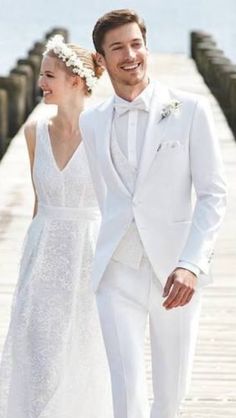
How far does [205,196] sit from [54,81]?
118 cm

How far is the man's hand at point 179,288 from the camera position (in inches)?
175

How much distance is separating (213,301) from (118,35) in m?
4.25

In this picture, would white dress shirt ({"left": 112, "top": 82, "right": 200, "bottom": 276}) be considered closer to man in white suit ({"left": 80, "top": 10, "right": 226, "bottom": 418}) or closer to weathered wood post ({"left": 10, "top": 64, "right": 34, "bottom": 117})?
man in white suit ({"left": 80, "top": 10, "right": 226, "bottom": 418})

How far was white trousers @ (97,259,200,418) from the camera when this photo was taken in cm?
470

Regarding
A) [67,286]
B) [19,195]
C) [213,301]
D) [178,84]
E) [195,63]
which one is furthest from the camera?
[195,63]

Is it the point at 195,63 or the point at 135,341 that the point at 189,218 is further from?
the point at 195,63

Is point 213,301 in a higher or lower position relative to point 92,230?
lower

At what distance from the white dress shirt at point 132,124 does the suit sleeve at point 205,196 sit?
156mm

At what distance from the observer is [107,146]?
15.6 feet

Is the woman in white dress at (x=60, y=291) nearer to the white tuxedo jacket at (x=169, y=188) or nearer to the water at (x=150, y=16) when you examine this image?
the white tuxedo jacket at (x=169, y=188)

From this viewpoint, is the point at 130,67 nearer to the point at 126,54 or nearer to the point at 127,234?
the point at 126,54

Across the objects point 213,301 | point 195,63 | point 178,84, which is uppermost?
point 213,301

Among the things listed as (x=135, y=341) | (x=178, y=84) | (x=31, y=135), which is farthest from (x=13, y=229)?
(x=178, y=84)

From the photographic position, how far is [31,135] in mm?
5855
